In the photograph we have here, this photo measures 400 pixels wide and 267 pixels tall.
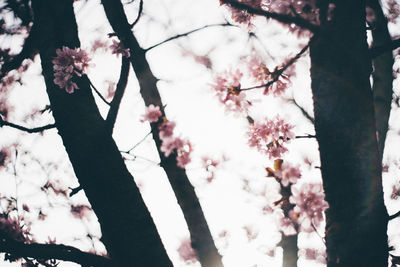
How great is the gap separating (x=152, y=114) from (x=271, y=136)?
46.4 inches

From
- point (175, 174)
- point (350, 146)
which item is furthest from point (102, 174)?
point (350, 146)

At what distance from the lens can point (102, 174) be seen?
5.46ft

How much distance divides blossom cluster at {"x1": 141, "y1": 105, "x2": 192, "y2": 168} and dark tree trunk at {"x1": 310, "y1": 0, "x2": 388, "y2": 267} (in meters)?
1.19

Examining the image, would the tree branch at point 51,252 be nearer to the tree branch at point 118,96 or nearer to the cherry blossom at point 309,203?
the tree branch at point 118,96

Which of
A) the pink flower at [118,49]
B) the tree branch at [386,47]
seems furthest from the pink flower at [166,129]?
the tree branch at [386,47]

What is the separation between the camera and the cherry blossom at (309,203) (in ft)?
5.27

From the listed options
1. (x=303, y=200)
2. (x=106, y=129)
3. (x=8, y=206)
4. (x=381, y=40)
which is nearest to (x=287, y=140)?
(x=303, y=200)

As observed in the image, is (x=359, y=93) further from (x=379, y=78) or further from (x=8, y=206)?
(x=8, y=206)

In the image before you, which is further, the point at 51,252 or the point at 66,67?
the point at 66,67

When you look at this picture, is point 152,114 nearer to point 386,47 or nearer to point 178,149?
point 178,149

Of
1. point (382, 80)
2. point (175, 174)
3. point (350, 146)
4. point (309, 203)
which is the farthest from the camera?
point (382, 80)

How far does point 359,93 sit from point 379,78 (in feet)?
5.49

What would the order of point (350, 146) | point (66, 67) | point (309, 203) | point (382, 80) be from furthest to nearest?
point (382, 80) → point (66, 67) → point (309, 203) → point (350, 146)

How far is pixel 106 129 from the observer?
5.91 ft
